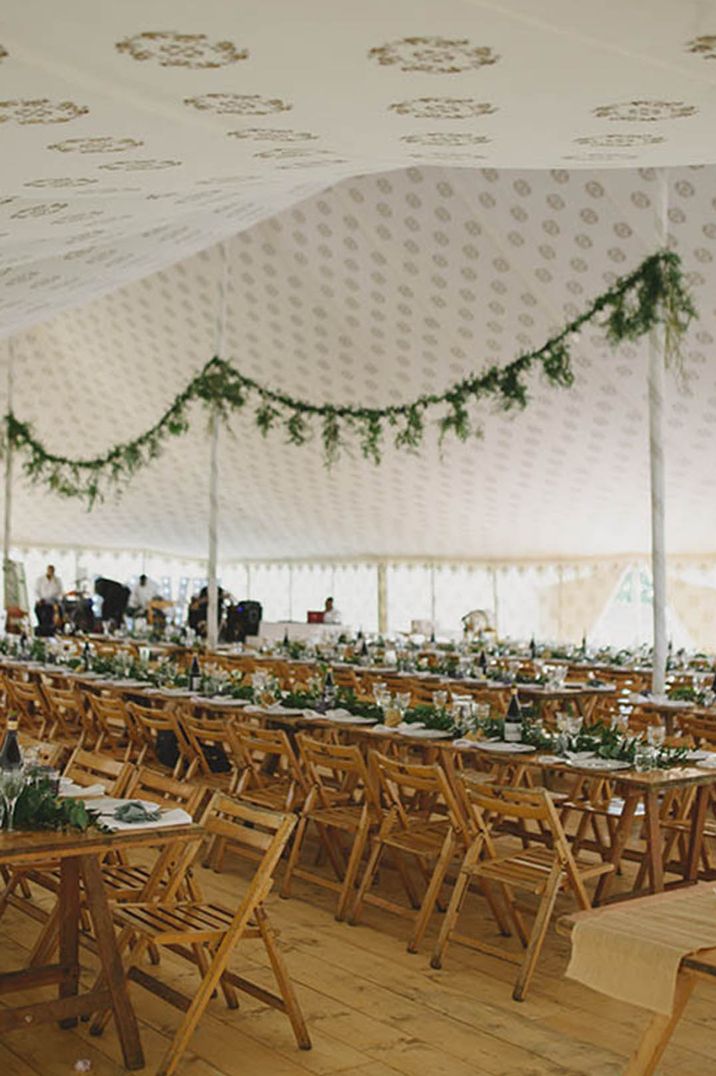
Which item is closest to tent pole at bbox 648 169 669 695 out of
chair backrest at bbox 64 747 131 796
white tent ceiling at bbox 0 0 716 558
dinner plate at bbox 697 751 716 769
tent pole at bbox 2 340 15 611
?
white tent ceiling at bbox 0 0 716 558

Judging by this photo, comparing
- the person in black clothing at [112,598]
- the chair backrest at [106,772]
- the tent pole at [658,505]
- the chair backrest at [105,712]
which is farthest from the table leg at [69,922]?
the person in black clothing at [112,598]

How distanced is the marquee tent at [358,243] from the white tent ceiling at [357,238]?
18 millimetres

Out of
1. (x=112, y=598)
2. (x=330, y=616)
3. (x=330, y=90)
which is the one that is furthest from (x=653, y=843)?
(x=112, y=598)

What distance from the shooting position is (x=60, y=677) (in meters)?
11.4

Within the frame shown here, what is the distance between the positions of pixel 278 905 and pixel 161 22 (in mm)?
4613

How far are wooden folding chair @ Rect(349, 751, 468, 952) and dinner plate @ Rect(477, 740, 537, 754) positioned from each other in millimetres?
478

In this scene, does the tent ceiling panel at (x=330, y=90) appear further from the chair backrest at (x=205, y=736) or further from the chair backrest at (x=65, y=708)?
the chair backrest at (x=65, y=708)

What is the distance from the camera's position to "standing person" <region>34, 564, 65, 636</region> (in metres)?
19.7

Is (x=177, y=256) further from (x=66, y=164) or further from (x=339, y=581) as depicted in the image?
(x=339, y=581)

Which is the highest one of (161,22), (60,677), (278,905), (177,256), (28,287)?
(177,256)

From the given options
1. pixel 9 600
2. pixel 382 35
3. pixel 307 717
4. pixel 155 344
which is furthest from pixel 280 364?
pixel 382 35

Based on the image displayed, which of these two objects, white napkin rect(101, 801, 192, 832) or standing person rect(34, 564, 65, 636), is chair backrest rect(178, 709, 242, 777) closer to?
white napkin rect(101, 801, 192, 832)

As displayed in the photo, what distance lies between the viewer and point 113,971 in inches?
160

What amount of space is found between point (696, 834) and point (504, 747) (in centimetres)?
105
